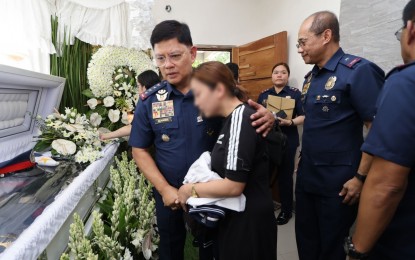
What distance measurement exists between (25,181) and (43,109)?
78 cm

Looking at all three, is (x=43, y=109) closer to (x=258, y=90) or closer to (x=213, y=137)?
(x=213, y=137)

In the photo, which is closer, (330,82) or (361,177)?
(361,177)

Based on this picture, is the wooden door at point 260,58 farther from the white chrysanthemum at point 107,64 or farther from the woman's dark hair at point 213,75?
the woman's dark hair at point 213,75

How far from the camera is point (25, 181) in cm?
135

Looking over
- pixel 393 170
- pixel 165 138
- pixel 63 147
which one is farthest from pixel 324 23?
pixel 63 147

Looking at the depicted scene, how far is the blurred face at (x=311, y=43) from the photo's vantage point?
4.48ft

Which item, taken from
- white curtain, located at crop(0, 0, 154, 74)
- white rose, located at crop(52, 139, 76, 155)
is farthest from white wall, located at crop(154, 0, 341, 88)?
white rose, located at crop(52, 139, 76, 155)

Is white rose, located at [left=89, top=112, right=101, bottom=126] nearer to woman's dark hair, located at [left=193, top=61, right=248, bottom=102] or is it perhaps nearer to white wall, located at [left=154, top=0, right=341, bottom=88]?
woman's dark hair, located at [left=193, top=61, right=248, bottom=102]

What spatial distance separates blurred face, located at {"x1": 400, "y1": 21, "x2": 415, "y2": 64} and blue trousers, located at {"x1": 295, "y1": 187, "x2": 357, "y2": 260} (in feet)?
2.53

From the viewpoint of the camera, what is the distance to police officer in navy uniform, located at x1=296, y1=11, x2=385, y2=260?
1228 mm

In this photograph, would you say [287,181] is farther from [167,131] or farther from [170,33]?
[170,33]

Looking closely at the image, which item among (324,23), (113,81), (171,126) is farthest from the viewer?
(113,81)

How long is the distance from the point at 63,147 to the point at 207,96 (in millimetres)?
1234

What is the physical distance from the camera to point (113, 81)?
243 centimetres
